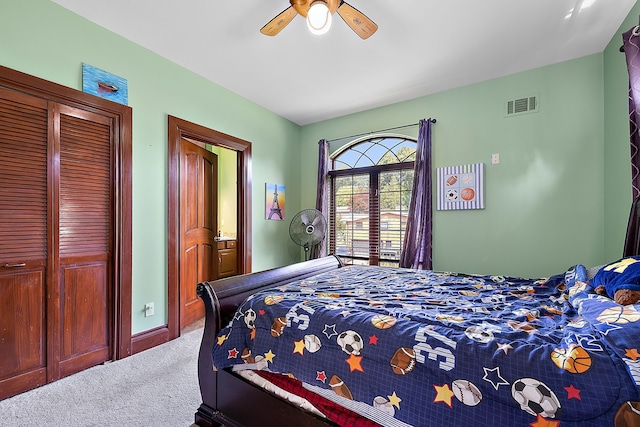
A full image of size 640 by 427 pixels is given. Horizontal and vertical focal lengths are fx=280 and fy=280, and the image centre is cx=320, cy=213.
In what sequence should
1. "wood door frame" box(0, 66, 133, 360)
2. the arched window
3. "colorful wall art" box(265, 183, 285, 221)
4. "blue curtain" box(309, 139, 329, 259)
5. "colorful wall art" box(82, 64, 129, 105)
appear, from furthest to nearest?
"blue curtain" box(309, 139, 329, 259) → "colorful wall art" box(265, 183, 285, 221) → the arched window → "wood door frame" box(0, 66, 133, 360) → "colorful wall art" box(82, 64, 129, 105)

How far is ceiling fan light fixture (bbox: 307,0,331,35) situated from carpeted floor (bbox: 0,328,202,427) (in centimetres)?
244

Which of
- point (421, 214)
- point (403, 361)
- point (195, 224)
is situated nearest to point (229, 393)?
point (403, 361)

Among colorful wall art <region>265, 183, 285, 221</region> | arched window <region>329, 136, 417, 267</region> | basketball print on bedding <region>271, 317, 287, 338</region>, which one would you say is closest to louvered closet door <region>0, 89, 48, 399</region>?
basketball print on bedding <region>271, 317, 287, 338</region>

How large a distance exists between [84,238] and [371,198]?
2.99 m

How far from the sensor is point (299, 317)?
4.20 feet

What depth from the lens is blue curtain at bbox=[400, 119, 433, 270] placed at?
3.16 metres

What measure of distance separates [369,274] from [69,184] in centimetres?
234

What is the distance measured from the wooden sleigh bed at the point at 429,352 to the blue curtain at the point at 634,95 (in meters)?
0.34

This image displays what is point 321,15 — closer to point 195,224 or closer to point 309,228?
point 309,228

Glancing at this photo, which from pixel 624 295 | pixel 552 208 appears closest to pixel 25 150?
pixel 624 295

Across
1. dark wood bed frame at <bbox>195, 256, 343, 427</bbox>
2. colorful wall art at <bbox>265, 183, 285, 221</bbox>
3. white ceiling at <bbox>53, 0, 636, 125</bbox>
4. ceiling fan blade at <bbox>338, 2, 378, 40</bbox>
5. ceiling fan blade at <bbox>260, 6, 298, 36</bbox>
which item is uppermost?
white ceiling at <bbox>53, 0, 636, 125</bbox>

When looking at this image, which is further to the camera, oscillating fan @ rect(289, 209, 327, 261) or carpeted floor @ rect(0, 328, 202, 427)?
oscillating fan @ rect(289, 209, 327, 261)

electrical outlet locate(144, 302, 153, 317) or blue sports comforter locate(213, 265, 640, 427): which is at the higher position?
blue sports comforter locate(213, 265, 640, 427)

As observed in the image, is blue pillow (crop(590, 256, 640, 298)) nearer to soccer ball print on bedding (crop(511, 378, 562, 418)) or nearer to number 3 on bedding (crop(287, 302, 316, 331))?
soccer ball print on bedding (crop(511, 378, 562, 418))
